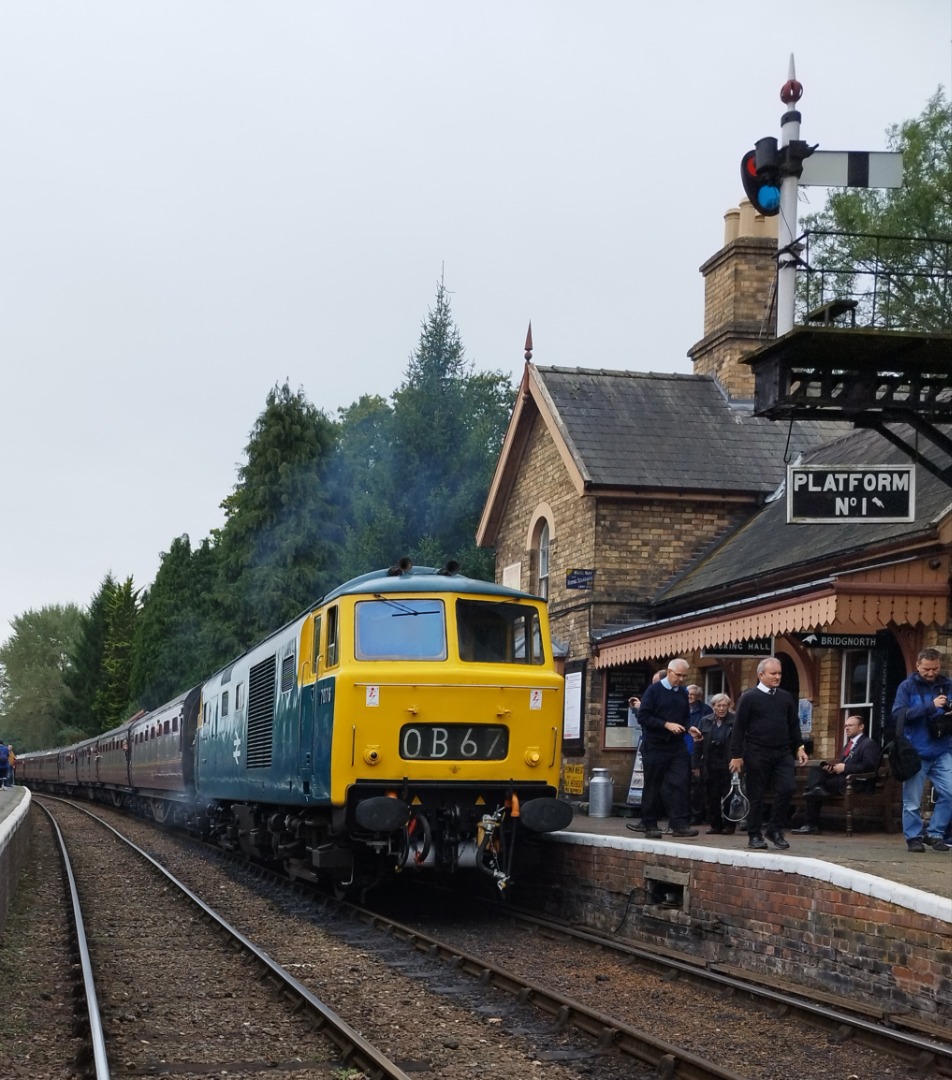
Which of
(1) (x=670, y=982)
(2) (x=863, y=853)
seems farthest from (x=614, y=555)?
(1) (x=670, y=982)

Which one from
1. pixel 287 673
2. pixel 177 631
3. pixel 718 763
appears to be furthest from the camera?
pixel 177 631

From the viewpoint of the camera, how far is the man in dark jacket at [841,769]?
1340 cm

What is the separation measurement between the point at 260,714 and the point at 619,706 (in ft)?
22.5

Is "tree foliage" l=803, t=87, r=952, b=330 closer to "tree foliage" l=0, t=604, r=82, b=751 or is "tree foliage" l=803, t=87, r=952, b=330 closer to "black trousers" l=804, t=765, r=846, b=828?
"black trousers" l=804, t=765, r=846, b=828

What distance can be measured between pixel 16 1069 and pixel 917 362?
830cm

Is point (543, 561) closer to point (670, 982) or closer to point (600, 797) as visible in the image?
point (600, 797)

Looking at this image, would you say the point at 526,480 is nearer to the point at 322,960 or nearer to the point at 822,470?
the point at 822,470

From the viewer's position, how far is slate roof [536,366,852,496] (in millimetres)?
21750

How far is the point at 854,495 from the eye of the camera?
12.0 meters

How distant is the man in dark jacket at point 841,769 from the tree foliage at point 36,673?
293 feet

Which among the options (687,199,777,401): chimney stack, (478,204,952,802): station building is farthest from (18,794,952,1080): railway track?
(687,199,777,401): chimney stack

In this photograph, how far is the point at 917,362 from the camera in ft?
38.9

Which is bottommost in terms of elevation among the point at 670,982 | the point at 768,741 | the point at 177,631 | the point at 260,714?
the point at 670,982

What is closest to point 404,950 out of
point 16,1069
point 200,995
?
point 200,995
